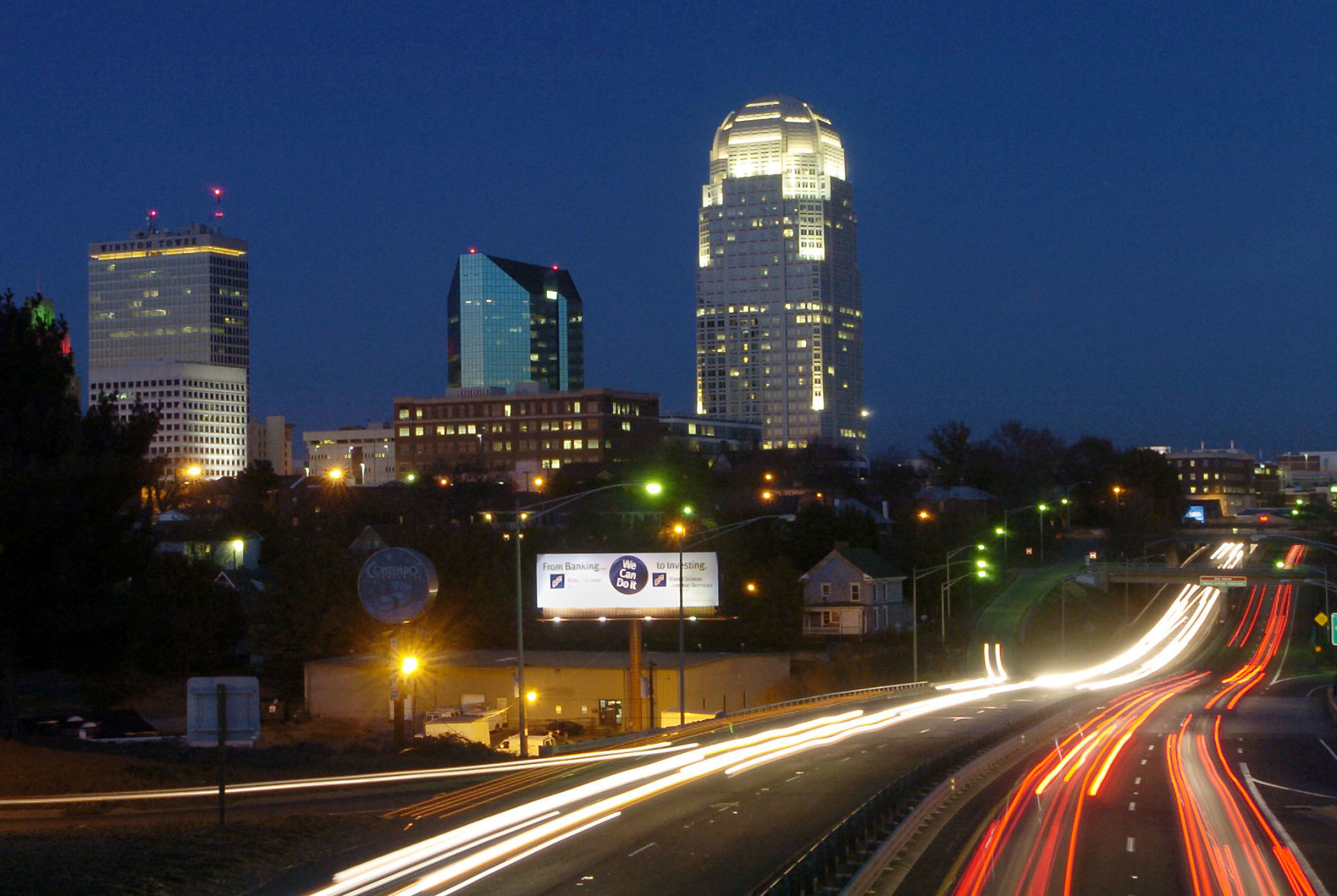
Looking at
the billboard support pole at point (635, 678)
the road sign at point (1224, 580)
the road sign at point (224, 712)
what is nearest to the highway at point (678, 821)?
the road sign at point (224, 712)

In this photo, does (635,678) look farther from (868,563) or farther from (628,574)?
(868,563)

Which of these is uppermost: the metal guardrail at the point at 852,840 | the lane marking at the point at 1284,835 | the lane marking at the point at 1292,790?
the metal guardrail at the point at 852,840

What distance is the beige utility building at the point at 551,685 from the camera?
187 feet

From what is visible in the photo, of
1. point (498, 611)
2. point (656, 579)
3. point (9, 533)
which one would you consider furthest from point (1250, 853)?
point (498, 611)

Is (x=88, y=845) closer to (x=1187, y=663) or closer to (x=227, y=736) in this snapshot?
(x=227, y=736)

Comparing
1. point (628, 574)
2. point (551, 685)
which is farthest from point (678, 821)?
point (551, 685)

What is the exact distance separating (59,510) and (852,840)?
19775 mm

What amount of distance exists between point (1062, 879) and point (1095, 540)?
131 metres

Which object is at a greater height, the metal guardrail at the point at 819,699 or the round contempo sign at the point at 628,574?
the round contempo sign at the point at 628,574

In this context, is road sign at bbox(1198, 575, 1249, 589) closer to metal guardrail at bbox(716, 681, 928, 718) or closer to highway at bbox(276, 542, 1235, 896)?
metal guardrail at bbox(716, 681, 928, 718)

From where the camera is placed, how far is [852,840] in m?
19.5

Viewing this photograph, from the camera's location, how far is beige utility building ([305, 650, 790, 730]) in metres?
57.1

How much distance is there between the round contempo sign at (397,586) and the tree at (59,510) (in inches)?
225

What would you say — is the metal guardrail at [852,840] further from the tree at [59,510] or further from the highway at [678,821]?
the tree at [59,510]
